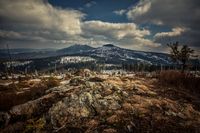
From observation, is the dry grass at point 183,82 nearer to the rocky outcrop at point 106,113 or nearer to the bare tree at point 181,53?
the rocky outcrop at point 106,113

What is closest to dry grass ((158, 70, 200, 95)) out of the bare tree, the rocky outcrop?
the rocky outcrop

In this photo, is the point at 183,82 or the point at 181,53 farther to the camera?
the point at 181,53

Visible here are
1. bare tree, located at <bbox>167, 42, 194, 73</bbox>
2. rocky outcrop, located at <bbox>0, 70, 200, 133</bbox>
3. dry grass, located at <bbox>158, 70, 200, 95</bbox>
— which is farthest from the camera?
bare tree, located at <bbox>167, 42, 194, 73</bbox>

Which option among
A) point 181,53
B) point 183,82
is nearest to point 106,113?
point 183,82

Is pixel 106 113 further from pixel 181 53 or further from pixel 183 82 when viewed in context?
pixel 181 53

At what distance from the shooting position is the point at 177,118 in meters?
16.2

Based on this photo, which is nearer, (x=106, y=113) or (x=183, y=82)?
(x=106, y=113)

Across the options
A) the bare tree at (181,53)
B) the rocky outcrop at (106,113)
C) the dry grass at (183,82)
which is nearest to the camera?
the rocky outcrop at (106,113)

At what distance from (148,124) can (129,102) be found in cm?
434

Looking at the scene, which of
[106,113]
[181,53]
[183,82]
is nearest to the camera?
[106,113]

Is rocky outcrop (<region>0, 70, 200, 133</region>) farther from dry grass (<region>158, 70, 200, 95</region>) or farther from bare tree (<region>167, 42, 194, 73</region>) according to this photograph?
bare tree (<region>167, 42, 194, 73</region>)

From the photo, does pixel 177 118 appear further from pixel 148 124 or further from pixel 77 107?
pixel 77 107

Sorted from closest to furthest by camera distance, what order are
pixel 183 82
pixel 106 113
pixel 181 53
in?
pixel 106 113
pixel 183 82
pixel 181 53

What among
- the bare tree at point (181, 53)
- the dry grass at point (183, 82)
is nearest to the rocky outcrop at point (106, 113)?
the dry grass at point (183, 82)
